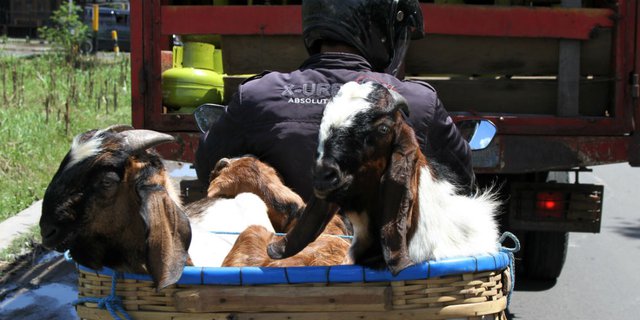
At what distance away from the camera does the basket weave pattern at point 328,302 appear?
7.41 ft

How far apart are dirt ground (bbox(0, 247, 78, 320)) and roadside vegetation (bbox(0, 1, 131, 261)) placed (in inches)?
8.4

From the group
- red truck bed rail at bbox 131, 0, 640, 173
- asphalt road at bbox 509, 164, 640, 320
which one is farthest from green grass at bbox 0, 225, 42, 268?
asphalt road at bbox 509, 164, 640, 320

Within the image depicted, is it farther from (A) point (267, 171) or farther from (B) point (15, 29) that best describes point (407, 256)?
(B) point (15, 29)

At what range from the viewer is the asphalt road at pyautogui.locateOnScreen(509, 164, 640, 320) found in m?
6.24

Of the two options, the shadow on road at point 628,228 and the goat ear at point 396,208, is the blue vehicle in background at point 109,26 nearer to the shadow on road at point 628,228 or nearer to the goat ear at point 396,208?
the shadow on road at point 628,228

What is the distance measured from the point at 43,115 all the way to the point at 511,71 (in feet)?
27.1

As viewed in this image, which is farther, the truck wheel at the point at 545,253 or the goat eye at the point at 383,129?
the truck wheel at the point at 545,253

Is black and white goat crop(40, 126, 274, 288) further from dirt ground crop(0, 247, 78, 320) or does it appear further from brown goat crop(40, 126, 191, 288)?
dirt ground crop(0, 247, 78, 320)

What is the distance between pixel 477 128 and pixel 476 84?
7.16 ft

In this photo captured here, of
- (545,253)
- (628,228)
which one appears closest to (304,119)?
(545,253)

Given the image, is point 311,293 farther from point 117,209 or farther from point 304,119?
point 304,119

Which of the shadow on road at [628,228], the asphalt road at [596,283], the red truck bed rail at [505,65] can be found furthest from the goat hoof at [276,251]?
the shadow on road at [628,228]

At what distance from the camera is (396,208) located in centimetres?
228

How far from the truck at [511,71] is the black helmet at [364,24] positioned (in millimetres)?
1935
